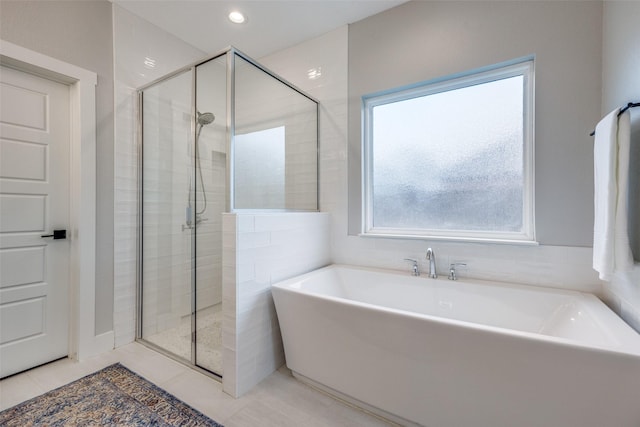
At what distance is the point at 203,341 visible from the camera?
2.08m

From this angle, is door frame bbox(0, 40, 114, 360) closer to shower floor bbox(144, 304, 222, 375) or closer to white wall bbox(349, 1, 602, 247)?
shower floor bbox(144, 304, 222, 375)

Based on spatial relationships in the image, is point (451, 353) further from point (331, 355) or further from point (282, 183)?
point (282, 183)

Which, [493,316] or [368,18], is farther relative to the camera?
[368,18]

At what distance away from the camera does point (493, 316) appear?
177cm

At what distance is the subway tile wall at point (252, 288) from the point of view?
165 cm

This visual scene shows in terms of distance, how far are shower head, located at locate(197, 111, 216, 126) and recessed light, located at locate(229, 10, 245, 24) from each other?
992 mm

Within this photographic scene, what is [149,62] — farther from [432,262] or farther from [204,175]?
[432,262]

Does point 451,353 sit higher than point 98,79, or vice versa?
point 98,79

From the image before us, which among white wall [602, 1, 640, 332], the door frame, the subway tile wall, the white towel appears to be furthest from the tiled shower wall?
white wall [602, 1, 640, 332]

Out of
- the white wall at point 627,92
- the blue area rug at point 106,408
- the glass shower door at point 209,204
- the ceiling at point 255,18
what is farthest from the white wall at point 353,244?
the blue area rug at point 106,408

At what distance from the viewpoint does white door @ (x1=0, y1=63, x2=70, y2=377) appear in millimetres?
1766

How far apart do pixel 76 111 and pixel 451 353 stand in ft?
9.46

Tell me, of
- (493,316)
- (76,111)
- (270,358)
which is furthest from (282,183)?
(493,316)

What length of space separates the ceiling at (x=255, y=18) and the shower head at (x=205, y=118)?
967mm
